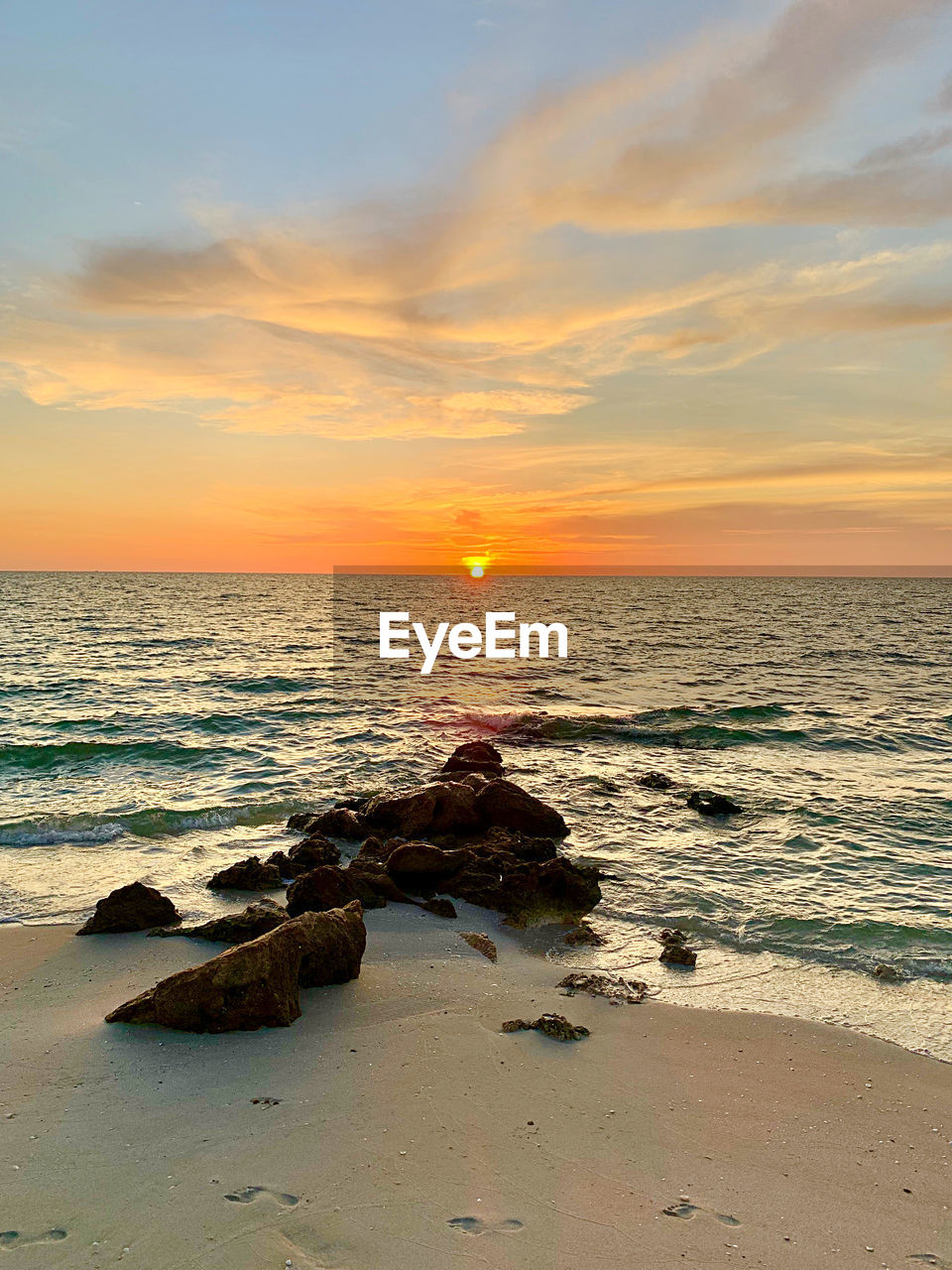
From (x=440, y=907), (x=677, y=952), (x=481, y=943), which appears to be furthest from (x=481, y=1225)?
(x=440, y=907)

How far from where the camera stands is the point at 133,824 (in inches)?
573

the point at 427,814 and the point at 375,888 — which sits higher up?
the point at 427,814

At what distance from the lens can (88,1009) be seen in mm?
7578

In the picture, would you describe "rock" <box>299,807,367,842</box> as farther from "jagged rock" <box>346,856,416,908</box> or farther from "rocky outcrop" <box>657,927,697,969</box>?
"rocky outcrop" <box>657,927,697,969</box>

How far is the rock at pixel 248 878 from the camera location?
11266 millimetres

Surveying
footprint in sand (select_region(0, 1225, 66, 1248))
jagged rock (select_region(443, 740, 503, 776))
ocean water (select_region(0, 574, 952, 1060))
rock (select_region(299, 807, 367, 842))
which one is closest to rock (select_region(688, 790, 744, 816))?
ocean water (select_region(0, 574, 952, 1060))

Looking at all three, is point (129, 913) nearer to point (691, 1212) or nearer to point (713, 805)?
point (691, 1212)

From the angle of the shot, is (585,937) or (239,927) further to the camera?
(585,937)

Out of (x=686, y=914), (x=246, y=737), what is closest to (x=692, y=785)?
(x=686, y=914)

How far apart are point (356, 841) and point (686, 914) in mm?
5761

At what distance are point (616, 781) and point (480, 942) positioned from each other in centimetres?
927

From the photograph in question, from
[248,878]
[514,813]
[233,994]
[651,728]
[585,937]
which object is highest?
[233,994]

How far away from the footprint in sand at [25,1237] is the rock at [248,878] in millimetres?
6648

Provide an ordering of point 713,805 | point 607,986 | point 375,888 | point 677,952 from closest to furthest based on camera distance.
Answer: point 607,986
point 677,952
point 375,888
point 713,805
